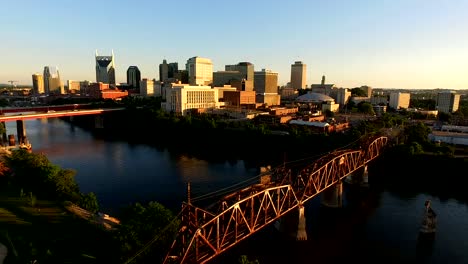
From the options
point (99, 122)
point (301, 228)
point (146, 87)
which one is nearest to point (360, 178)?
point (301, 228)

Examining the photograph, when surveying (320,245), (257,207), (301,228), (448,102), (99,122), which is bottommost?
(320,245)

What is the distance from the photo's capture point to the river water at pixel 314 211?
24.8m

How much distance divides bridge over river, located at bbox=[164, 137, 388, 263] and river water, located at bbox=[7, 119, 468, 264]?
6.87ft

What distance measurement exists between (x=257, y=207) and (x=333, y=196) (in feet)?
28.6

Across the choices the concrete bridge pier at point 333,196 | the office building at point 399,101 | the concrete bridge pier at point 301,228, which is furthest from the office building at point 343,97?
the concrete bridge pier at point 301,228

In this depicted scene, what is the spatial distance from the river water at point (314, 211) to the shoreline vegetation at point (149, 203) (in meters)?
4.60

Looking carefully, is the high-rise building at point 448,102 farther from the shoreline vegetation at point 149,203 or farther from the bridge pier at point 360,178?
the bridge pier at point 360,178

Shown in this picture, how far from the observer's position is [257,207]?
29109 millimetres

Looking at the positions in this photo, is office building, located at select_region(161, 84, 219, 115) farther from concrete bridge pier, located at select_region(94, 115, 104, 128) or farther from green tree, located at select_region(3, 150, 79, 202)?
green tree, located at select_region(3, 150, 79, 202)

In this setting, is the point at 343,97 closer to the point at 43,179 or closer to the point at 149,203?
the point at 43,179

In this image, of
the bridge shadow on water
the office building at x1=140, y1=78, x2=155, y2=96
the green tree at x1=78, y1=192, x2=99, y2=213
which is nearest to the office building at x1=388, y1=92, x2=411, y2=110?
the bridge shadow on water

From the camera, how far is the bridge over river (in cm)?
1636

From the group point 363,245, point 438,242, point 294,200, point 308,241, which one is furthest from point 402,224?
point 294,200

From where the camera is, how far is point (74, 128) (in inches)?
3915
